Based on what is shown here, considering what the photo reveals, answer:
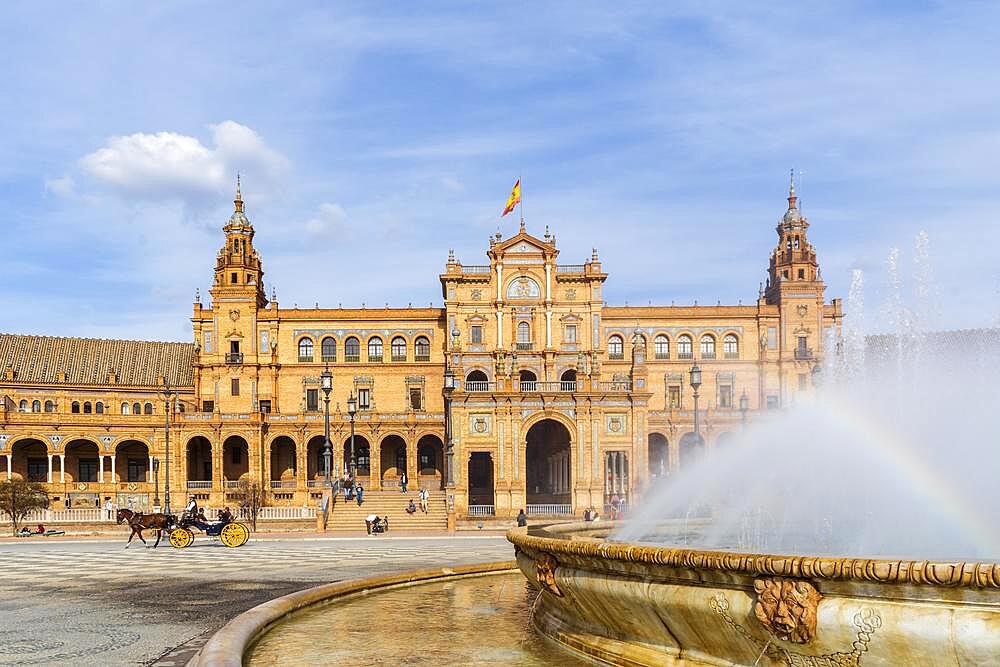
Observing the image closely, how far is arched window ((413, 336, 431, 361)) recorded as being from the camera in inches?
2921

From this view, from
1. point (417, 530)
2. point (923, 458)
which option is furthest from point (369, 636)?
point (417, 530)

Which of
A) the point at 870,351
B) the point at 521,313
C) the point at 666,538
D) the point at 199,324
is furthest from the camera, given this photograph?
the point at 199,324

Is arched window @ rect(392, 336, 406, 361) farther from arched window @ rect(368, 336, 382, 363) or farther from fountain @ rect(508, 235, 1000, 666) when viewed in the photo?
fountain @ rect(508, 235, 1000, 666)

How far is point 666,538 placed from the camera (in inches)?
535

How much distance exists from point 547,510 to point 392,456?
87.5 ft

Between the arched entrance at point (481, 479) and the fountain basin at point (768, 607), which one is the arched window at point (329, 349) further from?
the fountain basin at point (768, 607)

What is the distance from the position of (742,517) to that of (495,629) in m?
3.81

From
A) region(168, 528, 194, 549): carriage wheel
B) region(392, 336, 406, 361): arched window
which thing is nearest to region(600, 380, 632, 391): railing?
region(392, 336, 406, 361): arched window

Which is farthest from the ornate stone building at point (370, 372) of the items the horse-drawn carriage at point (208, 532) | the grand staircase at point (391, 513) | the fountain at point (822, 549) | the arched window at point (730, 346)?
the fountain at point (822, 549)

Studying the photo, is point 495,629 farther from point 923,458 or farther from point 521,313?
point 521,313

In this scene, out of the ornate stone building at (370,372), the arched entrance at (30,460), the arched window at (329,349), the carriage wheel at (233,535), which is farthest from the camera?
the arched window at (329,349)

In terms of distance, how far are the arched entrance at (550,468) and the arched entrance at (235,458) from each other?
2159cm

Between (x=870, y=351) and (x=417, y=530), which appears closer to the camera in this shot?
(x=417, y=530)

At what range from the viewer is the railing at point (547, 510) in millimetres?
46281
